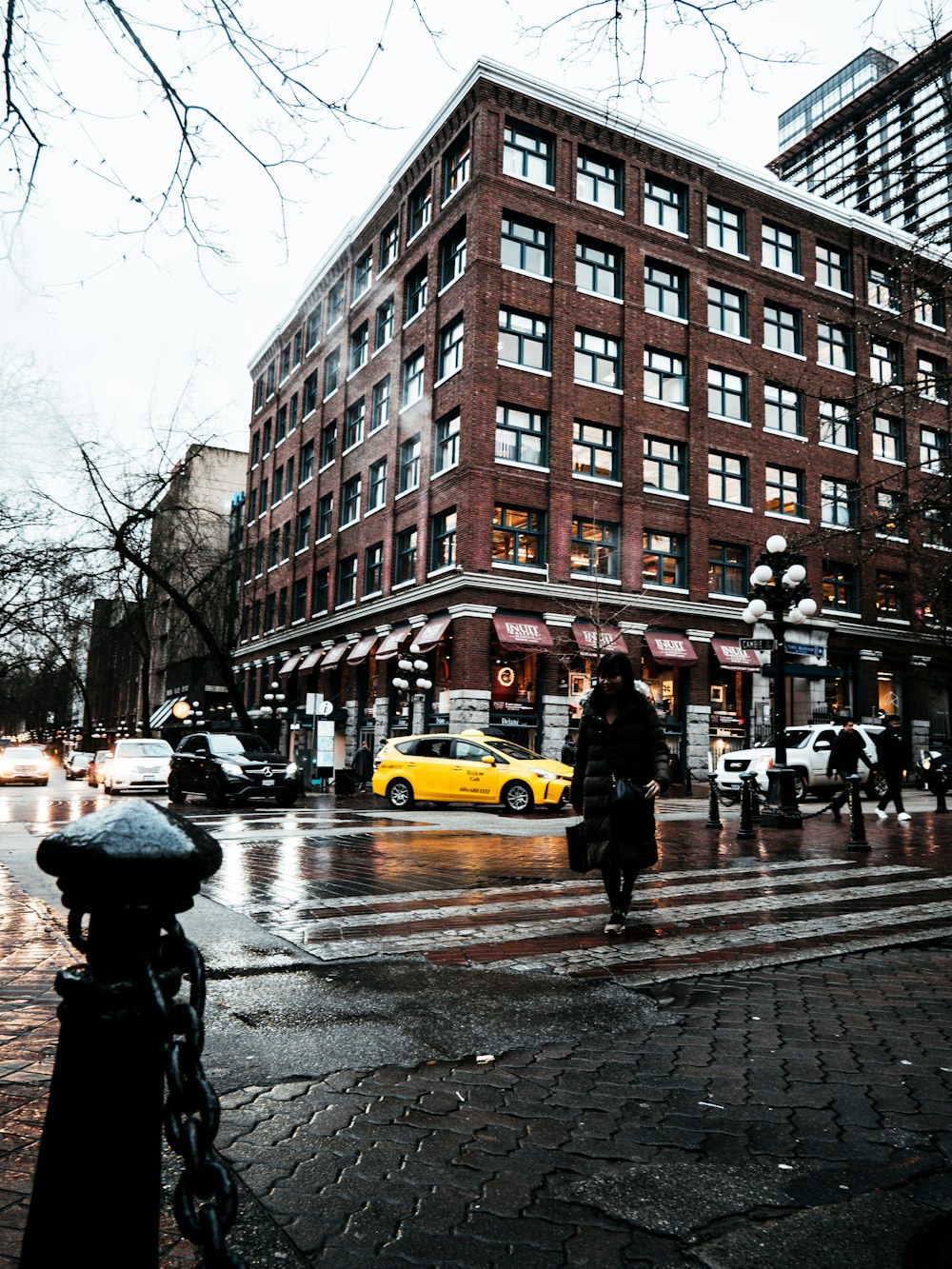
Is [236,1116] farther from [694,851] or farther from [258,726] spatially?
[258,726]

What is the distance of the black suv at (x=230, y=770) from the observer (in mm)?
19234

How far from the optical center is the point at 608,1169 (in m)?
2.58

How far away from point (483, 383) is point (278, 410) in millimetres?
21642

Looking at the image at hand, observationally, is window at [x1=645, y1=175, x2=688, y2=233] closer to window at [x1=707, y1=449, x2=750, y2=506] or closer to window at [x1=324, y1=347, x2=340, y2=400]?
window at [x1=707, y1=449, x2=750, y2=506]

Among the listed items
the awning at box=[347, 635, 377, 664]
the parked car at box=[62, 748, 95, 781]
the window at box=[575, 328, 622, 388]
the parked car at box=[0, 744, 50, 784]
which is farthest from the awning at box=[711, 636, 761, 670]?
the parked car at box=[62, 748, 95, 781]

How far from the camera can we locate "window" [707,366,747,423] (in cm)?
3008

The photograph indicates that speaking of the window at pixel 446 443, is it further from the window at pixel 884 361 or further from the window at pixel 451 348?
the window at pixel 884 361

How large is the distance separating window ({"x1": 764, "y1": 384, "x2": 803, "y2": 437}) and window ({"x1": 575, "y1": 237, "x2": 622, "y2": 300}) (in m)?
6.82

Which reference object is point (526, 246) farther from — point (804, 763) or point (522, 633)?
point (804, 763)

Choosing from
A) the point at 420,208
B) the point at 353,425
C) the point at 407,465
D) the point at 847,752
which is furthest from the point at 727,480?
the point at 847,752

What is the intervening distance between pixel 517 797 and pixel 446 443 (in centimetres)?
1301

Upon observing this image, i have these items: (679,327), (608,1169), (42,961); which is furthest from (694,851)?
(679,327)

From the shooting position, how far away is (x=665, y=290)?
29.5m

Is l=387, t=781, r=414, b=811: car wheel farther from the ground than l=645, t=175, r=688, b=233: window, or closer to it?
closer to it
